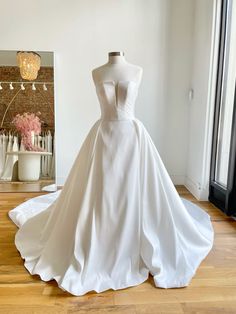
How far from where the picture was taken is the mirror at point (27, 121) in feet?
10.7

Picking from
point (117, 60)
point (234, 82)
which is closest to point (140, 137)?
point (117, 60)

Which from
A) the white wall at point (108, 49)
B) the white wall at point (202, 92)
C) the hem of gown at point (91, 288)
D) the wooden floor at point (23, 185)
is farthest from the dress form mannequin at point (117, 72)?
the wooden floor at point (23, 185)

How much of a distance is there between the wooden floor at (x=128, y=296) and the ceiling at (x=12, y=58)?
234 cm

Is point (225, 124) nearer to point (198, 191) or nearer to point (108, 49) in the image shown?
point (198, 191)

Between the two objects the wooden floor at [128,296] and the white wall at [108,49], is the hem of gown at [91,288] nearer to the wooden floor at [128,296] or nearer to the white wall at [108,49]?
the wooden floor at [128,296]

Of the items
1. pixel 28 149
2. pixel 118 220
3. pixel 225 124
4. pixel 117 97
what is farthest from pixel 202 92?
pixel 28 149

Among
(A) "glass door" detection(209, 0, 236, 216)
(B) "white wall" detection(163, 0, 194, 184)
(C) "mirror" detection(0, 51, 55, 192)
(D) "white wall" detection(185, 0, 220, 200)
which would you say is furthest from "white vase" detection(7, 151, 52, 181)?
(A) "glass door" detection(209, 0, 236, 216)

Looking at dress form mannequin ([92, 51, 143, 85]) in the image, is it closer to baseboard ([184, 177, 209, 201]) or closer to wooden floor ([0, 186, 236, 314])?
wooden floor ([0, 186, 236, 314])

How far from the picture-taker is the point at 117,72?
1729mm

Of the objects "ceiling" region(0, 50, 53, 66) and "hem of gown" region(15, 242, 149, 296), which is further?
"ceiling" region(0, 50, 53, 66)

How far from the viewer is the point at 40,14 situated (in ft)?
10.6

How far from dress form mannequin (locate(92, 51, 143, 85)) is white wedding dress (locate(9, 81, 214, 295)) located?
4cm

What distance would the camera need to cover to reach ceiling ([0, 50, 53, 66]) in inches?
127

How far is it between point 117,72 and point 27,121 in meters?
1.93
